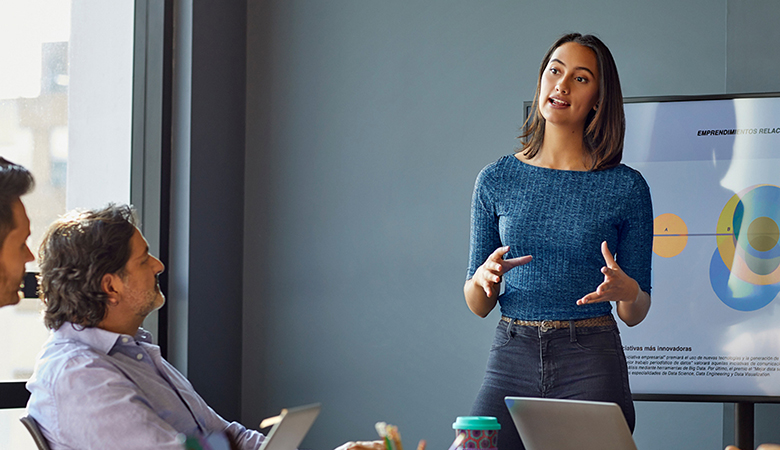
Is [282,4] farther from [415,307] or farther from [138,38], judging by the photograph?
[415,307]

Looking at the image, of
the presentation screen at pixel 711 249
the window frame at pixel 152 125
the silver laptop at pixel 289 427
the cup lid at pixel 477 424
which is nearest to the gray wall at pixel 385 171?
the presentation screen at pixel 711 249

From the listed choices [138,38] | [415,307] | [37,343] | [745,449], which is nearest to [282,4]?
[138,38]

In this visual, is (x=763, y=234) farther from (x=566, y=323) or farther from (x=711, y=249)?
(x=566, y=323)

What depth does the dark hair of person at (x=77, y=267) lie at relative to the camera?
1.59 metres

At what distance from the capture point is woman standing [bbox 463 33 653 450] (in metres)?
1.63

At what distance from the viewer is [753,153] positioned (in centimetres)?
260

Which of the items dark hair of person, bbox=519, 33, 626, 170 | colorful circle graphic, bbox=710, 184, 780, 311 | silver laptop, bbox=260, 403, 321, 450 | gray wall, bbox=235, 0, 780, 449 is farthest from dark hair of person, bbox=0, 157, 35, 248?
colorful circle graphic, bbox=710, 184, 780, 311

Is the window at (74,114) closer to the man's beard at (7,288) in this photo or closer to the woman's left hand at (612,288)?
the man's beard at (7,288)

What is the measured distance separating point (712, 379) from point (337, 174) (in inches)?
67.5

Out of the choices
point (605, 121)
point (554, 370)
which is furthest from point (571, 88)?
point (554, 370)

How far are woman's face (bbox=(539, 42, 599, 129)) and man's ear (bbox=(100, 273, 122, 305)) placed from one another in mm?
1098

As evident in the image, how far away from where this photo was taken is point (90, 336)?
1.60m

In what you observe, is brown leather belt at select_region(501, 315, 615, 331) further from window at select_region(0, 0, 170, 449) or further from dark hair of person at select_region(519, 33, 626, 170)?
window at select_region(0, 0, 170, 449)

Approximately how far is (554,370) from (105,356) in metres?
0.98
